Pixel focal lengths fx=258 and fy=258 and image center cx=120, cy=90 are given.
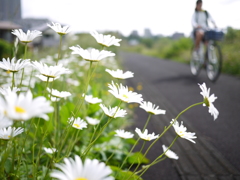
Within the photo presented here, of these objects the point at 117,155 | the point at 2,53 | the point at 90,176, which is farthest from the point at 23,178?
the point at 2,53

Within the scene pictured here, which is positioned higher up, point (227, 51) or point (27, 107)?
point (27, 107)

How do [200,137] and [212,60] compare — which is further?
[212,60]

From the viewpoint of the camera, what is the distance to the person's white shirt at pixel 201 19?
5195mm

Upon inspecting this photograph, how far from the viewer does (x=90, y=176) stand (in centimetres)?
65

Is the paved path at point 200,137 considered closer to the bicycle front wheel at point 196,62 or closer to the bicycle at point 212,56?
the bicycle at point 212,56

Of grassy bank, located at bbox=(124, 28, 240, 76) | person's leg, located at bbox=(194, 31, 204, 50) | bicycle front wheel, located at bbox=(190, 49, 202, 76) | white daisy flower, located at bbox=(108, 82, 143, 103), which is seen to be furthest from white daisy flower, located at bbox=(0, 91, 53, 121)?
grassy bank, located at bbox=(124, 28, 240, 76)

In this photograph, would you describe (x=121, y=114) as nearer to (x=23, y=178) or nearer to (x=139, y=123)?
(x=23, y=178)

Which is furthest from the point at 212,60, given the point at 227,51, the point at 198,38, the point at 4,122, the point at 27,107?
the point at 27,107

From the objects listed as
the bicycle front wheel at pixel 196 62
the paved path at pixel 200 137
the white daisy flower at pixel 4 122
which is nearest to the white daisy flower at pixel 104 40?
the white daisy flower at pixel 4 122

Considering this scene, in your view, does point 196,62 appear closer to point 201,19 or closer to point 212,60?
point 212,60

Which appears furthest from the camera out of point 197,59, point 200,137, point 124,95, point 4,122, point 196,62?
point 196,62

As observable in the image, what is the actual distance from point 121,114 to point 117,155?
2.93ft

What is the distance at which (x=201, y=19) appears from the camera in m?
5.34

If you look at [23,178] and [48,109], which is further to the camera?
[23,178]
